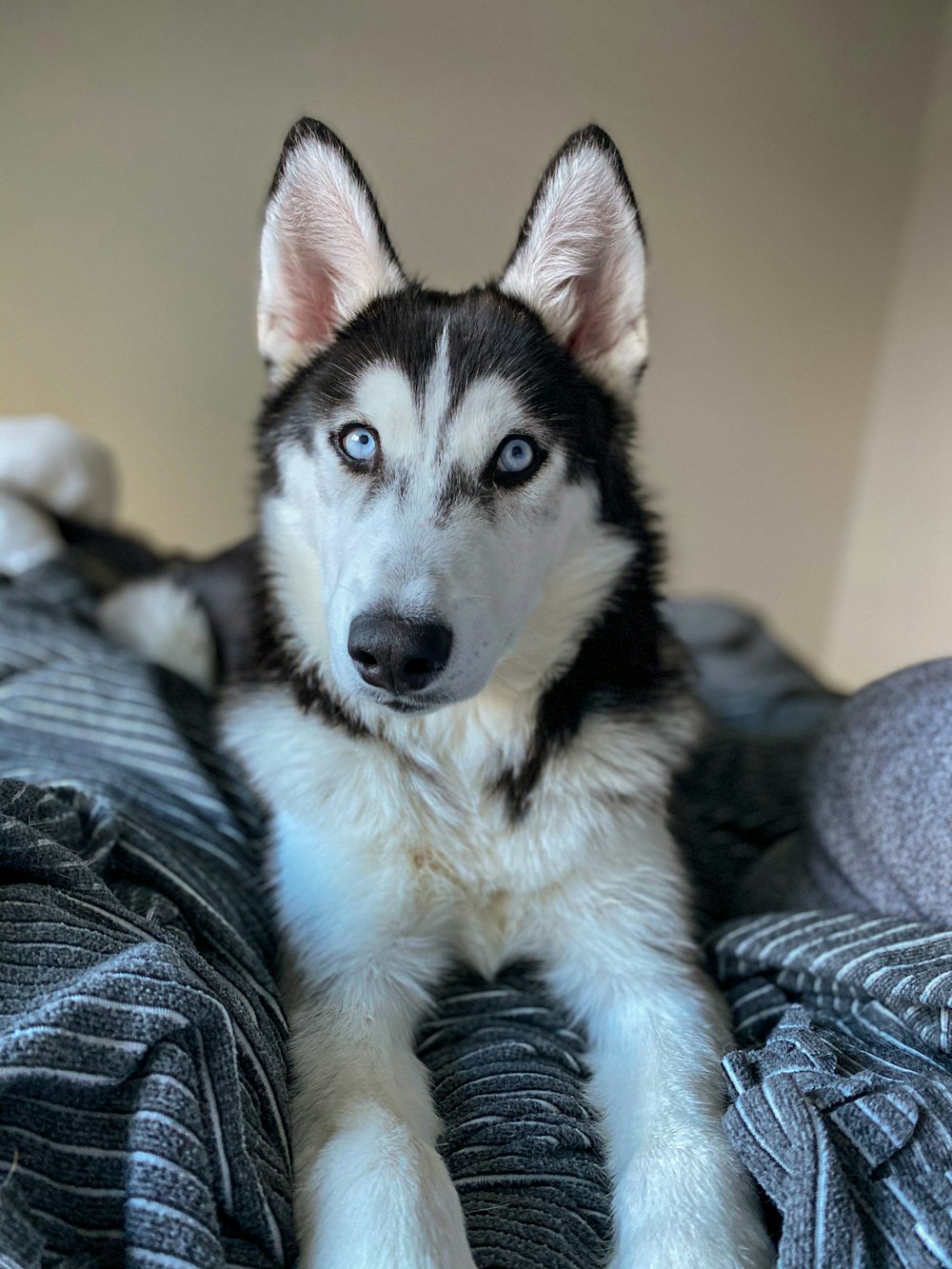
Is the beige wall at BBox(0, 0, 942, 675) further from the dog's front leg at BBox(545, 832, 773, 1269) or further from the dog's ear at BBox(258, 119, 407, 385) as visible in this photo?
the dog's front leg at BBox(545, 832, 773, 1269)

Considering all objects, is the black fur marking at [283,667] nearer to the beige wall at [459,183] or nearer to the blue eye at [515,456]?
the blue eye at [515,456]

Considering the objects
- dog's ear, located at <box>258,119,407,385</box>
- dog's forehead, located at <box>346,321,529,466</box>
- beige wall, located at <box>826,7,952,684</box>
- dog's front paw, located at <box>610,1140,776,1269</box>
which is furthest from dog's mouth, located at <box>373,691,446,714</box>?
beige wall, located at <box>826,7,952,684</box>

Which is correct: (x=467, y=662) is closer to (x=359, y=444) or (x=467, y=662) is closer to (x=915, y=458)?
(x=359, y=444)

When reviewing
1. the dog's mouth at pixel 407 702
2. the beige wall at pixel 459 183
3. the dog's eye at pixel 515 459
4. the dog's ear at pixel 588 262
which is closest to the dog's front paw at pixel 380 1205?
the dog's mouth at pixel 407 702

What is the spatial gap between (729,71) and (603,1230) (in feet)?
11.5

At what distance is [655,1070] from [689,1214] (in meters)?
0.21

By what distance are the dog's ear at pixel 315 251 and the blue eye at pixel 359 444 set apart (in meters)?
0.27

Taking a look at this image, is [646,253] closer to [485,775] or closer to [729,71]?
[485,775]

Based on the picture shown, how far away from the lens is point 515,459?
4.41 ft

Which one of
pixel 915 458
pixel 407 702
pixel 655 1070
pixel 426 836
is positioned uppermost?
pixel 915 458

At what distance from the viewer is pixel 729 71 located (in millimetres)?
3229

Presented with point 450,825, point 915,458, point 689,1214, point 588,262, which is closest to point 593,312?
point 588,262

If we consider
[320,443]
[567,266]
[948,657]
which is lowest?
[948,657]

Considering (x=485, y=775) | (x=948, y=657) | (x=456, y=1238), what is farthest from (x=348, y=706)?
(x=948, y=657)
